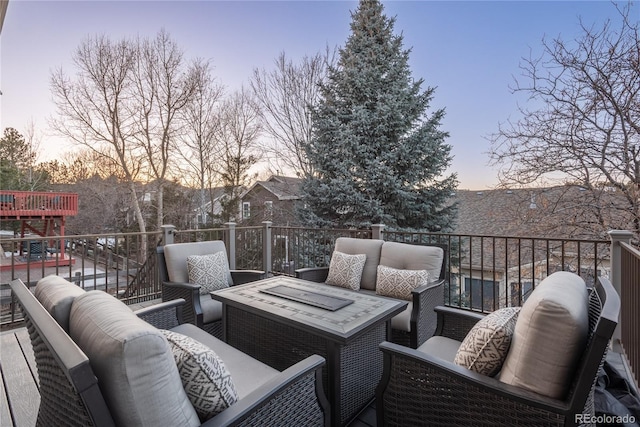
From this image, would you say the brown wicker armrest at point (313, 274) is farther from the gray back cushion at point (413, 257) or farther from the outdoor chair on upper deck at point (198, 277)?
the gray back cushion at point (413, 257)

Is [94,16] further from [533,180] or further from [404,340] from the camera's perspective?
[533,180]

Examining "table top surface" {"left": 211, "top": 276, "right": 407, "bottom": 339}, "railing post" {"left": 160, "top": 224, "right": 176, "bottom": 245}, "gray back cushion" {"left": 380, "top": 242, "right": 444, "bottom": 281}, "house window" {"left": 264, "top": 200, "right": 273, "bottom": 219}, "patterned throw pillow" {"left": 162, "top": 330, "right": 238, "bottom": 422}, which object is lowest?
"table top surface" {"left": 211, "top": 276, "right": 407, "bottom": 339}

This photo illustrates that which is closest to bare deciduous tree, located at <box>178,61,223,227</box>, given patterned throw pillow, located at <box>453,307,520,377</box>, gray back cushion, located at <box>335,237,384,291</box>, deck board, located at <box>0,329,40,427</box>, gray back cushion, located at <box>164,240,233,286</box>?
gray back cushion, located at <box>164,240,233,286</box>

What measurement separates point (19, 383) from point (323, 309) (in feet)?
7.22

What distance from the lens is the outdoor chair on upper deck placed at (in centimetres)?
291

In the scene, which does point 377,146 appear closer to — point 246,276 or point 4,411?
point 246,276

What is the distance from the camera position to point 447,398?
1.44 m

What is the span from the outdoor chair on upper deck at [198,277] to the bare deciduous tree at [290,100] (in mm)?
6879

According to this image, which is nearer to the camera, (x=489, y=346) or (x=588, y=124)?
(x=489, y=346)

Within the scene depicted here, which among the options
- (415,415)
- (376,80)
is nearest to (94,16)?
(376,80)

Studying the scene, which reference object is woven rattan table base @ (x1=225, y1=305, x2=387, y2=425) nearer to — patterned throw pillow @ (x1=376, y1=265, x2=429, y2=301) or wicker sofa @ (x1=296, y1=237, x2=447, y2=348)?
wicker sofa @ (x1=296, y1=237, x2=447, y2=348)

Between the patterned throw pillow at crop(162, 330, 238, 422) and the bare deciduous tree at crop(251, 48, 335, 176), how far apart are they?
9087 mm

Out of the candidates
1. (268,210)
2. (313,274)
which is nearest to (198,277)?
(313,274)

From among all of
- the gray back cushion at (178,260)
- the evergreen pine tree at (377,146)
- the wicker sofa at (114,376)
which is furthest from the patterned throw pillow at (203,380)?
the evergreen pine tree at (377,146)
